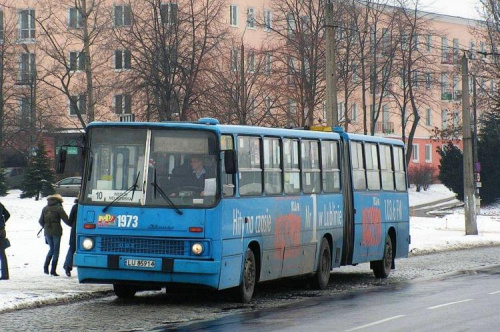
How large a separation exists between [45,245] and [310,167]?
41.8 feet

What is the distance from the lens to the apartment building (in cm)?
4662

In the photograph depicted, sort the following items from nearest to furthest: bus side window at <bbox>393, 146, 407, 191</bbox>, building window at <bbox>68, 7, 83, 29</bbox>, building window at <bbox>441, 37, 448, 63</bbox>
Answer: bus side window at <bbox>393, 146, 407, 191</bbox> → building window at <bbox>68, 7, 83, 29</bbox> → building window at <bbox>441, 37, 448, 63</bbox>

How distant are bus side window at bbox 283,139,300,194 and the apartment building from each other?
5638 millimetres

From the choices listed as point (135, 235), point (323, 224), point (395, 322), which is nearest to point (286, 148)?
point (323, 224)

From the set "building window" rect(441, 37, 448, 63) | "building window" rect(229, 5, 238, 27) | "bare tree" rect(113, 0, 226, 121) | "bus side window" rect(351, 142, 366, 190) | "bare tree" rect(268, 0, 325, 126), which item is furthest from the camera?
"building window" rect(229, 5, 238, 27)

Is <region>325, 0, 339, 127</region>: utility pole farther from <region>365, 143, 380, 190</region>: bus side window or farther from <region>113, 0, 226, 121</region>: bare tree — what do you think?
<region>113, 0, 226, 121</region>: bare tree

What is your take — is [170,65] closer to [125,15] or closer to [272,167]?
[125,15]

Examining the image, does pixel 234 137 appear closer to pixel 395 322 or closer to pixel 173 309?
pixel 173 309

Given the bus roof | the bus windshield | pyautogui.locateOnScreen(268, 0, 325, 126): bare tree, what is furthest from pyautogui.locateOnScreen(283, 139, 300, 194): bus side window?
pyautogui.locateOnScreen(268, 0, 325, 126): bare tree

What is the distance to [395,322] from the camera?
50.6 feet

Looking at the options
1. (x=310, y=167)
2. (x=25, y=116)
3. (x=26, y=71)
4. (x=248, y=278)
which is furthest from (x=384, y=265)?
(x=26, y=71)

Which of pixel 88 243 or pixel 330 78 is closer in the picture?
pixel 88 243

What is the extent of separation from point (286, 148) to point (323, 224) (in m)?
2.19

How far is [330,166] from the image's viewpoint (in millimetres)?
22547
